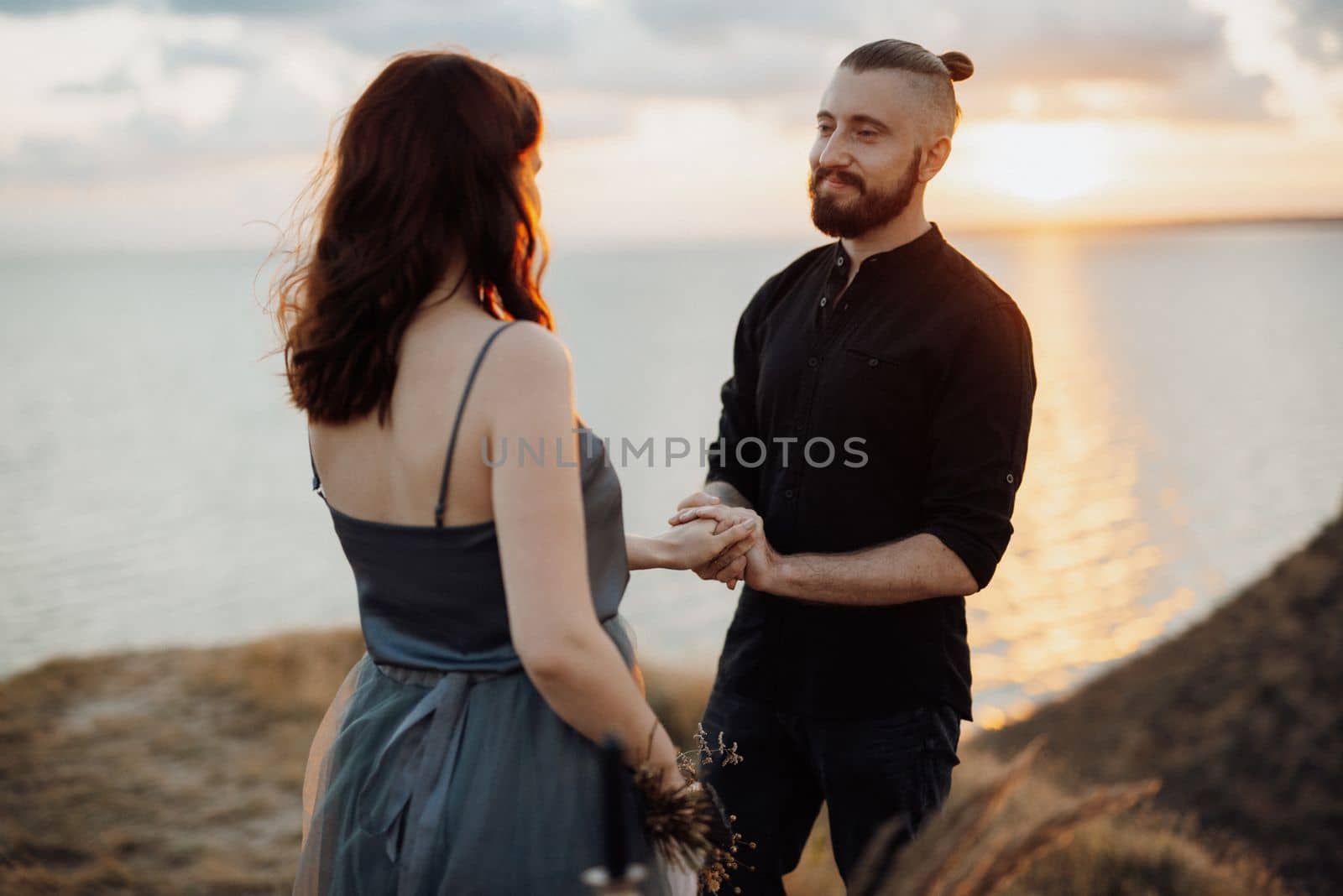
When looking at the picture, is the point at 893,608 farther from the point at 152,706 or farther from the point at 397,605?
the point at 152,706

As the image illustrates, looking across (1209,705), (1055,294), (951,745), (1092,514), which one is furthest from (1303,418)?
(1055,294)

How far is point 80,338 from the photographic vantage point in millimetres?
77812

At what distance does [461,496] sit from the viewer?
158cm

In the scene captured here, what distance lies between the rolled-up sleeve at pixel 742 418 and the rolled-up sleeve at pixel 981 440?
601 millimetres

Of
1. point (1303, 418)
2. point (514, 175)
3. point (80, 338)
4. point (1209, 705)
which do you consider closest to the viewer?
point (514, 175)

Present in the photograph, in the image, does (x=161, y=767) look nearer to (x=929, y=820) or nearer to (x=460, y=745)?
(x=460, y=745)

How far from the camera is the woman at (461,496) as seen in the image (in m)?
1.53

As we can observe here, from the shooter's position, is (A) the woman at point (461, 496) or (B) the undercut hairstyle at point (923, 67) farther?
(B) the undercut hairstyle at point (923, 67)

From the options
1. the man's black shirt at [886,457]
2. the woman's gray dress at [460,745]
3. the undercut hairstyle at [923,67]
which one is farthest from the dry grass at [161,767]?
the undercut hairstyle at [923,67]

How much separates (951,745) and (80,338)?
288ft

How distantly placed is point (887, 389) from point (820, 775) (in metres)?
0.97

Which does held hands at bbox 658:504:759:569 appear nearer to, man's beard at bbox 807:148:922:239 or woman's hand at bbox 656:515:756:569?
woman's hand at bbox 656:515:756:569

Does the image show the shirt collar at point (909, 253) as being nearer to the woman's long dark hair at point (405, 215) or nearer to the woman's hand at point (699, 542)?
the woman's hand at point (699, 542)

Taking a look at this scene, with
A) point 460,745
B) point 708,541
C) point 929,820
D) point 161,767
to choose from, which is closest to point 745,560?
point 708,541
